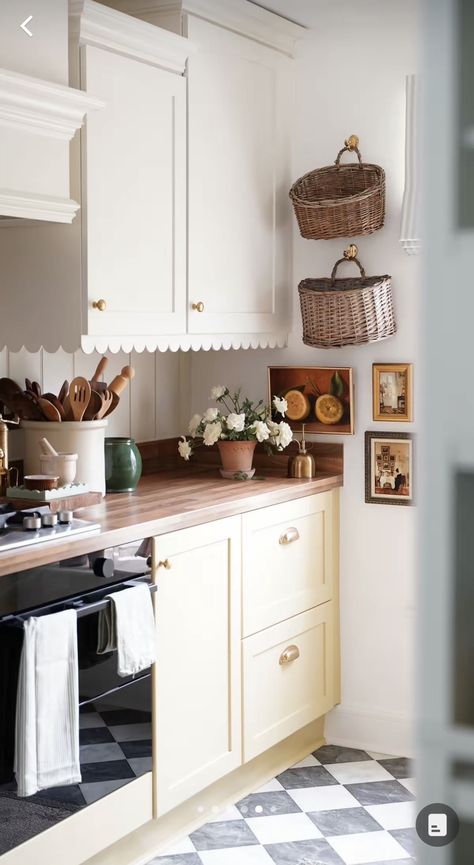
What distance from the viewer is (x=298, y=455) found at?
3391 millimetres

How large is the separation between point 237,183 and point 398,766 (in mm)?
1953

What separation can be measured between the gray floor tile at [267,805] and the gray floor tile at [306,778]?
0.26 ft

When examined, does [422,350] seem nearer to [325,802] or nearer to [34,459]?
[34,459]

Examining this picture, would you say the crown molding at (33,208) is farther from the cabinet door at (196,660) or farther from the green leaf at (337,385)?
the green leaf at (337,385)

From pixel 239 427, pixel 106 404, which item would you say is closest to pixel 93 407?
pixel 106 404

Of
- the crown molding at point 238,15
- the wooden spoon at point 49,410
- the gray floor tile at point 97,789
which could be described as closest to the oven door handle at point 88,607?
the gray floor tile at point 97,789

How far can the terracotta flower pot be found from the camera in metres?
3.26

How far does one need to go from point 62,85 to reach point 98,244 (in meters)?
0.41

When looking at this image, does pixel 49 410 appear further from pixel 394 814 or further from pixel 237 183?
pixel 394 814

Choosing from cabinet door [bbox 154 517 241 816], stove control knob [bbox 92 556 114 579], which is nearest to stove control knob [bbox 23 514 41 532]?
stove control knob [bbox 92 556 114 579]

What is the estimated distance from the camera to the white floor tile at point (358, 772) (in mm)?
3189

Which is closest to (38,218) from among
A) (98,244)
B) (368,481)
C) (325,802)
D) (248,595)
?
(98,244)

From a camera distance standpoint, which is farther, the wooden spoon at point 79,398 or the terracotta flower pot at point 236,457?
the terracotta flower pot at point 236,457

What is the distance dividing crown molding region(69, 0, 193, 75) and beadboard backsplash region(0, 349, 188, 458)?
0.87 m
